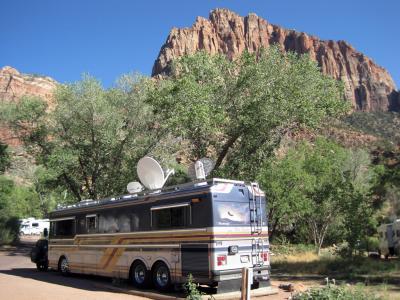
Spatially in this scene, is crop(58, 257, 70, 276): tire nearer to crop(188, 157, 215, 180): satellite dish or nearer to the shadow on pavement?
the shadow on pavement

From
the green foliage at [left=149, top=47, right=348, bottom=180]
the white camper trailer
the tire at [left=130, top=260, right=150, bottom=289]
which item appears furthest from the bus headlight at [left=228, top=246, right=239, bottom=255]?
the white camper trailer

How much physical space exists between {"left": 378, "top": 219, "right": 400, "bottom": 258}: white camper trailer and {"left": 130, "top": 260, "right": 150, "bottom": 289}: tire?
17818 millimetres

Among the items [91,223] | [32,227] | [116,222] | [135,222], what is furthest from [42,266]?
[32,227]

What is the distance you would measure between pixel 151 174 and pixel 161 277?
359 centimetres

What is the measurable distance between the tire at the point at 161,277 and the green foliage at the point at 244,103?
7193 millimetres

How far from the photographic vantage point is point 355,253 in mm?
23359

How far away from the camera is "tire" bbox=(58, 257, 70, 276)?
59.6ft

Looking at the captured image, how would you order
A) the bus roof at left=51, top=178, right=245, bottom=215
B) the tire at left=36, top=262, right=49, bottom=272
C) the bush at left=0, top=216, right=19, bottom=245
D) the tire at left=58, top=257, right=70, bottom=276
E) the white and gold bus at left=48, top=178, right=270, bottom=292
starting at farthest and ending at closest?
the bush at left=0, top=216, right=19, bottom=245 < the tire at left=36, top=262, right=49, bottom=272 < the tire at left=58, top=257, right=70, bottom=276 < the bus roof at left=51, top=178, right=245, bottom=215 < the white and gold bus at left=48, top=178, right=270, bottom=292

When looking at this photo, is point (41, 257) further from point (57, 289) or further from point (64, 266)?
point (57, 289)

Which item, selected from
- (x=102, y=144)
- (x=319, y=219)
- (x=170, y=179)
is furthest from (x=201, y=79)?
(x=319, y=219)

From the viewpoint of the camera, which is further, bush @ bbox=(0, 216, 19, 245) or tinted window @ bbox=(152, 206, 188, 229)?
bush @ bbox=(0, 216, 19, 245)

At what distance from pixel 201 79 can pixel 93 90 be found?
27.8ft

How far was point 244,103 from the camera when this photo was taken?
20.2 meters

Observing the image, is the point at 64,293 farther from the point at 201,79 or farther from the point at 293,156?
the point at 293,156
